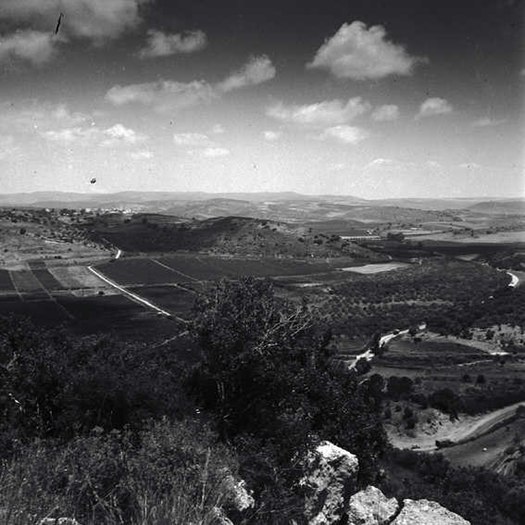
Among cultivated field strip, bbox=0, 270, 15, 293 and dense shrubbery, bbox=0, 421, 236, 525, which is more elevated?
dense shrubbery, bbox=0, 421, 236, 525

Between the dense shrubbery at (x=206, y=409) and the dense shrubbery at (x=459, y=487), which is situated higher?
the dense shrubbery at (x=206, y=409)

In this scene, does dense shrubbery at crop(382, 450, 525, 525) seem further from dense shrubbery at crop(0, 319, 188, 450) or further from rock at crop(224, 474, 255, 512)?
rock at crop(224, 474, 255, 512)

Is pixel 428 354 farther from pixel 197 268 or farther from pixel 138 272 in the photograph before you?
pixel 138 272

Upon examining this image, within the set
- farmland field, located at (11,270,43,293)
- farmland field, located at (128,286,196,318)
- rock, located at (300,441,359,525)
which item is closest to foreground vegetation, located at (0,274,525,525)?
rock, located at (300,441,359,525)

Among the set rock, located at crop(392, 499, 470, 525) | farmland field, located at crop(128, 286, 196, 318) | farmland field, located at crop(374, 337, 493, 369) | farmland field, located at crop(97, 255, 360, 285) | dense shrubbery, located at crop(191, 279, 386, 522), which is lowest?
farmland field, located at crop(374, 337, 493, 369)

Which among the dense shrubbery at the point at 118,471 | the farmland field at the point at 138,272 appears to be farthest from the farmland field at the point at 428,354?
the dense shrubbery at the point at 118,471

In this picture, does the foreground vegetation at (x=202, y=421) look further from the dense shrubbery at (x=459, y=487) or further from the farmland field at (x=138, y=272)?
the farmland field at (x=138, y=272)

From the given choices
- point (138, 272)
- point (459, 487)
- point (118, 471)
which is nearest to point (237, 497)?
point (118, 471)
